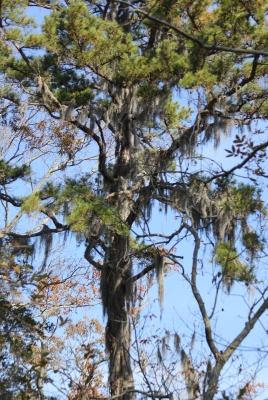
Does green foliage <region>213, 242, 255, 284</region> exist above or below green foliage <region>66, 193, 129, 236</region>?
below

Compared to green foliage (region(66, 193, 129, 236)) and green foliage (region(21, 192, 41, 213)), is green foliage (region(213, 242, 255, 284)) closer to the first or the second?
green foliage (region(66, 193, 129, 236))

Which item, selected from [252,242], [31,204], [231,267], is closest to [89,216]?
[31,204]

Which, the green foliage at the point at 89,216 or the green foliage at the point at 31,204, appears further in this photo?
the green foliage at the point at 31,204

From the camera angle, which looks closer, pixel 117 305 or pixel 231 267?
pixel 231 267

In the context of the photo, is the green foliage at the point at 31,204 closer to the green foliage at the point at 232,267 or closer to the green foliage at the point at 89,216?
the green foliage at the point at 89,216

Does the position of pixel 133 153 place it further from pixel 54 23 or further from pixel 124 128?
pixel 54 23

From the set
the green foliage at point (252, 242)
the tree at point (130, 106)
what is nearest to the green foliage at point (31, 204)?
the tree at point (130, 106)

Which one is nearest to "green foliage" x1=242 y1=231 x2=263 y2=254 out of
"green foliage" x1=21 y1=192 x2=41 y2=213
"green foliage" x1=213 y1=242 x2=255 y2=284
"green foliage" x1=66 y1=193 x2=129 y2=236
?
"green foliage" x1=213 y1=242 x2=255 y2=284

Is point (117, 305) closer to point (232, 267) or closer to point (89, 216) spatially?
point (89, 216)

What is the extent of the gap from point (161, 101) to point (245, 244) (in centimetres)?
235

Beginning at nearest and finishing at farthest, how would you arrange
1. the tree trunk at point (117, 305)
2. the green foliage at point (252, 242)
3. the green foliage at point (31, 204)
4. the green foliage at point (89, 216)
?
the green foliage at point (252, 242)
the green foliage at point (89, 216)
the tree trunk at point (117, 305)
the green foliage at point (31, 204)

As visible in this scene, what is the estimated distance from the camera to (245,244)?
22.8ft

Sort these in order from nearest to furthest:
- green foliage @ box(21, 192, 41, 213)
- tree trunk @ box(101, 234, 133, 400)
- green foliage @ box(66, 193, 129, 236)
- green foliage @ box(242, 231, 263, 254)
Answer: green foliage @ box(242, 231, 263, 254), green foliage @ box(66, 193, 129, 236), tree trunk @ box(101, 234, 133, 400), green foliage @ box(21, 192, 41, 213)

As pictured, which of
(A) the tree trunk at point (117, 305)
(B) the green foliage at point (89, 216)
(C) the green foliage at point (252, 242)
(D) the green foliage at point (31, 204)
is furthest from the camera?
(D) the green foliage at point (31, 204)
